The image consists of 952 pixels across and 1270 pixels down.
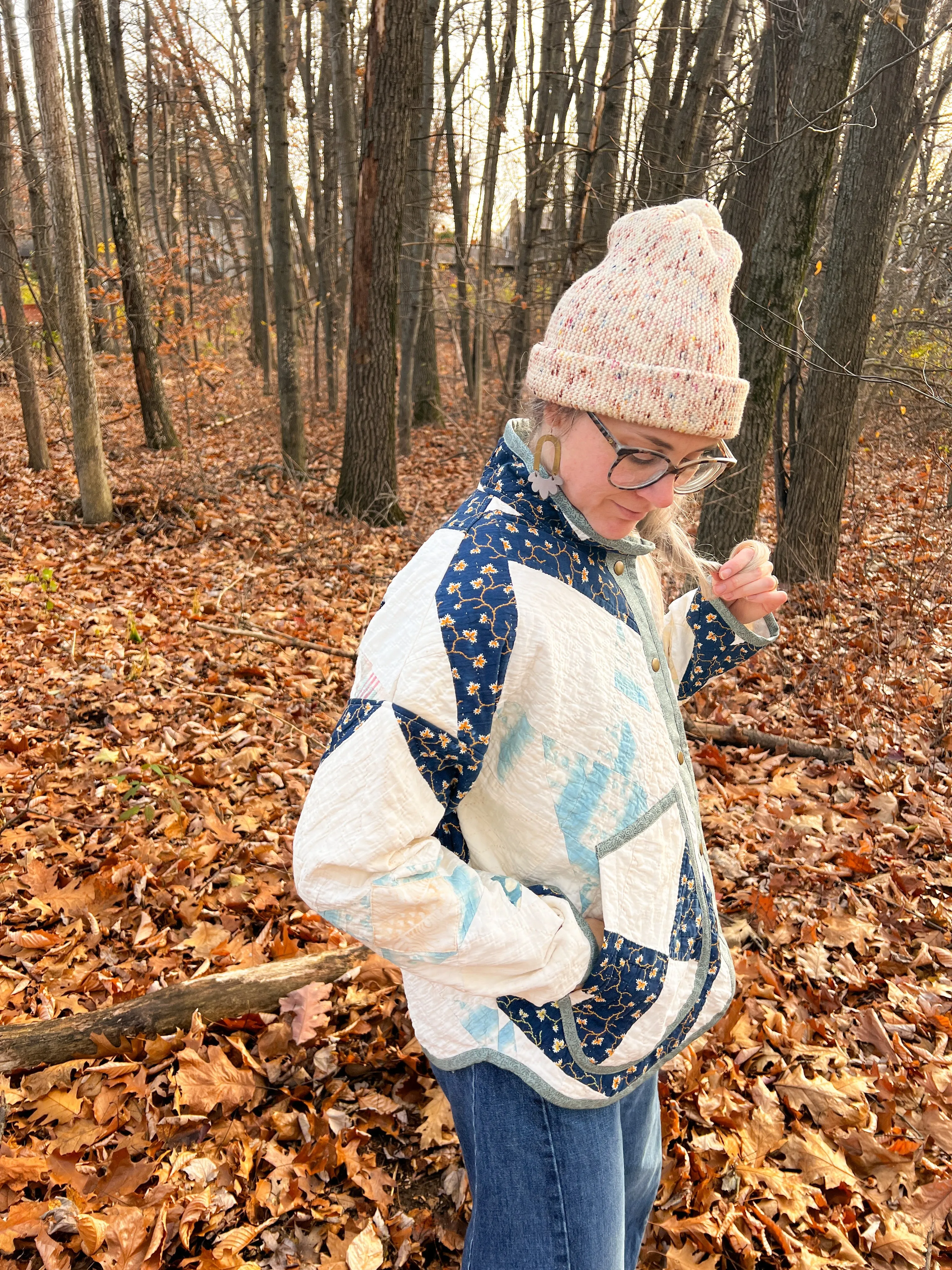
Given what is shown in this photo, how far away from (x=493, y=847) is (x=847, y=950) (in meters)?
2.68

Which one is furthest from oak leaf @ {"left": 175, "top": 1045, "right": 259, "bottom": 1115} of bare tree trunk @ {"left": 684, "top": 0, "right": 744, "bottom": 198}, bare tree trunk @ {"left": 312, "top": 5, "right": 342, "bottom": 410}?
bare tree trunk @ {"left": 312, "top": 5, "right": 342, "bottom": 410}

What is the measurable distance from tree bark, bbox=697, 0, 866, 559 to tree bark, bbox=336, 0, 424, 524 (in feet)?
12.6

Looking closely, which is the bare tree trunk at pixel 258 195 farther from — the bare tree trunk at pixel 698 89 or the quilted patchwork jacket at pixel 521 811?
the quilted patchwork jacket at pixel 521 811

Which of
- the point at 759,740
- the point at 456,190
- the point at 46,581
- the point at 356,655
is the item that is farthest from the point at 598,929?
the point at 456,190

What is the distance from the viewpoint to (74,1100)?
2602 millimetres

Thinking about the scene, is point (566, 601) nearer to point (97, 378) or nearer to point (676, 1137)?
point (676, 1137)

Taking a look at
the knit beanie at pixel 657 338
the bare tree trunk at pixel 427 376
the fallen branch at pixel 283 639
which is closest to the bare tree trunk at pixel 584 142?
the bare tree trunk at pixel 427 376

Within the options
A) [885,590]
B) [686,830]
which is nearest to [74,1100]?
[686,830]

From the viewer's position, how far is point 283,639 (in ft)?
20.3

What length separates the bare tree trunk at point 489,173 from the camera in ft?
37.8

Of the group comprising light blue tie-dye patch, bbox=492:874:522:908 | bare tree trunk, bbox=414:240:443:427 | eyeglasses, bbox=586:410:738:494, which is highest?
eyeglasses, bbox=586:410:738:494

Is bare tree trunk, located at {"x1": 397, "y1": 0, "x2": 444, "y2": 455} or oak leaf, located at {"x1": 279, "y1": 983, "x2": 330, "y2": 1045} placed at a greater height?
bare tree trunk, located at {"x1": 397, "y1": 0, "x2": 444, "y2": 455}

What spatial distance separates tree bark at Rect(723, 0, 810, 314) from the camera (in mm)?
6527

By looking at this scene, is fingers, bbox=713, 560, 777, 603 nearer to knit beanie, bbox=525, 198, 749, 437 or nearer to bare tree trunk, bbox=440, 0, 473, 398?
knit beanie, bbox=525, 198, 749, 437
